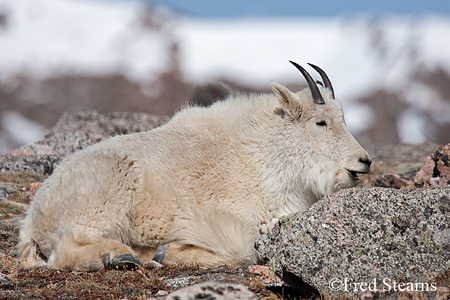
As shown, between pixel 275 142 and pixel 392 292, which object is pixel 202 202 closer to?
pixel 275 142

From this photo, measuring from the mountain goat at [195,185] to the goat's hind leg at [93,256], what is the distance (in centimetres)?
1

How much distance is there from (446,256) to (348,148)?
2.06 meters

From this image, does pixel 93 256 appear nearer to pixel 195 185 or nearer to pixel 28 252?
pixel 28 252

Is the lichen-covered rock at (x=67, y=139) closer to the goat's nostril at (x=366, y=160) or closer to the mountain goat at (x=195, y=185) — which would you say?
the mountain goat at (x=195, y=185)

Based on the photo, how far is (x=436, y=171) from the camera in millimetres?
7926

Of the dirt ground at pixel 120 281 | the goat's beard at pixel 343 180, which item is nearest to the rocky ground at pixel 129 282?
the dirt ground at pixel 120 281

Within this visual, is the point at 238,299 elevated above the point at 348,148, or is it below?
below

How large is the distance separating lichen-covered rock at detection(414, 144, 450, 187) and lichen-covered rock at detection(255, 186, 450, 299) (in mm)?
3220

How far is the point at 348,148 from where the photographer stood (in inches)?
245

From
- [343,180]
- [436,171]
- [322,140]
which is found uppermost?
[322,140]

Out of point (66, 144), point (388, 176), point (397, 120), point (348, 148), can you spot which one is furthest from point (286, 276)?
point (397, 120)

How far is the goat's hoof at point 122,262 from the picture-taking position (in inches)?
211

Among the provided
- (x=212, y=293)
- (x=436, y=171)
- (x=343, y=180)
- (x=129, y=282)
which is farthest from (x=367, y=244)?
(x=436, y=171)

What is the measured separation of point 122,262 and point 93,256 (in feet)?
1.12
